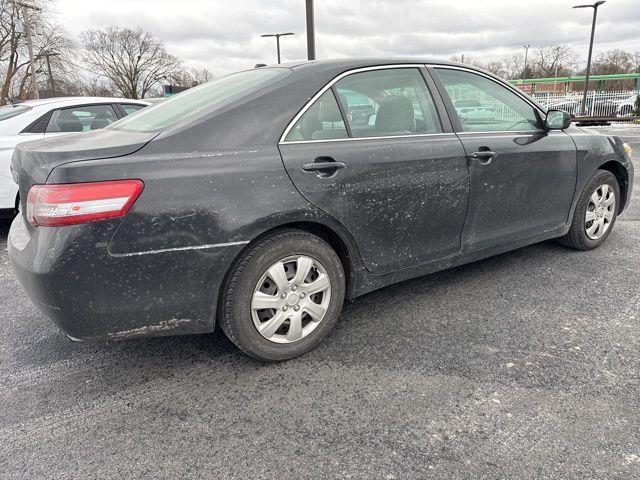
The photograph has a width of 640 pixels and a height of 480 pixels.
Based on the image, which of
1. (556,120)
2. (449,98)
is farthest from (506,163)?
(556,120)

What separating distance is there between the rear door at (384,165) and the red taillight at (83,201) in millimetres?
780

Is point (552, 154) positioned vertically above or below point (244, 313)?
above

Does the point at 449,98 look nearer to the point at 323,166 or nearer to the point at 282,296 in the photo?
the point at 323,166

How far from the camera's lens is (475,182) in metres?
3.11

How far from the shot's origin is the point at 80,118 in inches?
221

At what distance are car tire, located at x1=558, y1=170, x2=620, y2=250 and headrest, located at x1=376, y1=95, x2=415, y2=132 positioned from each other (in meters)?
1.87

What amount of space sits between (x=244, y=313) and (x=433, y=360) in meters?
1.03

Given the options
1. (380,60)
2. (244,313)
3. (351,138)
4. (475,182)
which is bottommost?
(244,313)

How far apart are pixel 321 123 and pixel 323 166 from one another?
271 millimetres

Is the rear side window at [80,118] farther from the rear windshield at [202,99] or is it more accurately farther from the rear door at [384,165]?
the rear door at [384,165]

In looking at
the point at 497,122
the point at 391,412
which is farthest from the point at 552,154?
the point at 391,412

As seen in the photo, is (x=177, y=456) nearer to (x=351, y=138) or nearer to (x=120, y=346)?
(x=120, y=346)

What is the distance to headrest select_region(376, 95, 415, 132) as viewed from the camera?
2882 mm

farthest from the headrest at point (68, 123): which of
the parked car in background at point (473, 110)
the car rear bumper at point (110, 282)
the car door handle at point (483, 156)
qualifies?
the car door handle at point (483, 156)
